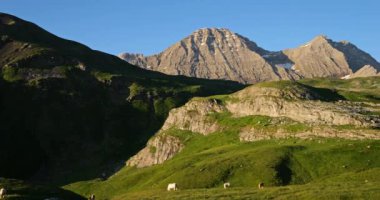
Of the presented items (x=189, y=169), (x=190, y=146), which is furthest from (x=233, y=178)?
A: (x=190, y=146)

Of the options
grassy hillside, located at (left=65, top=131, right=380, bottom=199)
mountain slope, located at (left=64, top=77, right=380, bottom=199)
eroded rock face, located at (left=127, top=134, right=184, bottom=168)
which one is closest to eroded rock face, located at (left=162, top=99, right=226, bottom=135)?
mountain slope, located at (left=64, top=77, right=380, bottom=199)

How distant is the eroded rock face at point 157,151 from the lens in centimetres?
16988

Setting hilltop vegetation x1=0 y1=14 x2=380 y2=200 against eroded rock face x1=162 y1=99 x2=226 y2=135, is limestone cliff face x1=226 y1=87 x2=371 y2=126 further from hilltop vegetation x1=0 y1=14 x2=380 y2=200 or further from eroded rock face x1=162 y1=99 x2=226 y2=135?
eroded rock face x1=162 y1=99 x2=226 y2=135

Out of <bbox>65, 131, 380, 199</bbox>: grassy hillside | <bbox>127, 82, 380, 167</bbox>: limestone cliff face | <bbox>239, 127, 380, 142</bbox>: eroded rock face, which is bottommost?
<bbox>65, 131, 380, 199</bbox>: grassy hillside

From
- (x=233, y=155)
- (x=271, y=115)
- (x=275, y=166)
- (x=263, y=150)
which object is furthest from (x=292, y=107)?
(x=275, y=166)

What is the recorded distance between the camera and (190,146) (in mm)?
166250

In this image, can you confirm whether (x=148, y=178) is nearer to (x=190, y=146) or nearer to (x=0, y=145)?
(x=190, y=146)

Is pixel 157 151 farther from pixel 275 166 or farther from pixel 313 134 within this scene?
pixel 275 166

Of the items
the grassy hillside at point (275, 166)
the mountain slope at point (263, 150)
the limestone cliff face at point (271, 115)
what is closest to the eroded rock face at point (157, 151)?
the limestone cliff face at point (271, 115)

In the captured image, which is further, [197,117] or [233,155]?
[197,117]

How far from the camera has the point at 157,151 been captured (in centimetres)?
17388

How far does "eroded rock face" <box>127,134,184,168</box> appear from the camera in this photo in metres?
170

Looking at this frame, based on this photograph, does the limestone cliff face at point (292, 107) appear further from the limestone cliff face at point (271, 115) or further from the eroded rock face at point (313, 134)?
the eroded rock face at point (313, 134)

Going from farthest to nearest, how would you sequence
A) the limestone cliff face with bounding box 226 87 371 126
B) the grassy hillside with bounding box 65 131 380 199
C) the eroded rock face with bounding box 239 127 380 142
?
the limestone cliff face with bounding box 226 87 371 126, the eroded rock face with bounding box 239 127 380 142, the grassy hillside with bounding box 65 131 380 199
